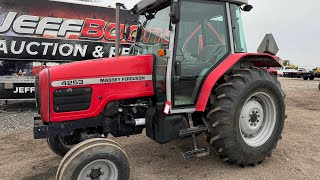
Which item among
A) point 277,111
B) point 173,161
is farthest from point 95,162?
point 277,111

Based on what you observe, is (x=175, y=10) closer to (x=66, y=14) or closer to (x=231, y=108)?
(x=231, y=108)

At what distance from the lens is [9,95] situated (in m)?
7.89

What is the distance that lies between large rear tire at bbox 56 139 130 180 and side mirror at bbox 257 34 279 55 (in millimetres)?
2761

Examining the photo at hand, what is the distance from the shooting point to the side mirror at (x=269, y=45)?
4480 mm

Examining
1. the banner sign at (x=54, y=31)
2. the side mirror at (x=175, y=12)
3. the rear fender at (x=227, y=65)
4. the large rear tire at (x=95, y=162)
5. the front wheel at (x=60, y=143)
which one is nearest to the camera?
the large rear tire at (x=95, y=162)

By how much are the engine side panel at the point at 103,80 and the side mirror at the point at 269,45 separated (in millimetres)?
1889

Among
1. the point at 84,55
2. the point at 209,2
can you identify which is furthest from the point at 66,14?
the point at 209,2

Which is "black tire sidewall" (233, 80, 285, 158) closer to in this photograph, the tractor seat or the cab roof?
the tractor seat

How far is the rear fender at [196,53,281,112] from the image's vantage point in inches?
149

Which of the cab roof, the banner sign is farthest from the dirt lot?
the banner sign

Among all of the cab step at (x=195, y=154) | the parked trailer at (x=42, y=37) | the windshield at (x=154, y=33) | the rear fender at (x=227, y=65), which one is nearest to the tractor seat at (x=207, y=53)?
the rear fender at (x=227, y=65)

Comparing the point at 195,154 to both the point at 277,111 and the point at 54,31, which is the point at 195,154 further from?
the point at 54,31

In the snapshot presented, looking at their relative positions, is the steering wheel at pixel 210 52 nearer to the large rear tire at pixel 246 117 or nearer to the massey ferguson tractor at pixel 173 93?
the massey ferguson tractor at pixel 173 93

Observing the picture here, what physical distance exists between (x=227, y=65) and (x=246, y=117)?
0.81 m
